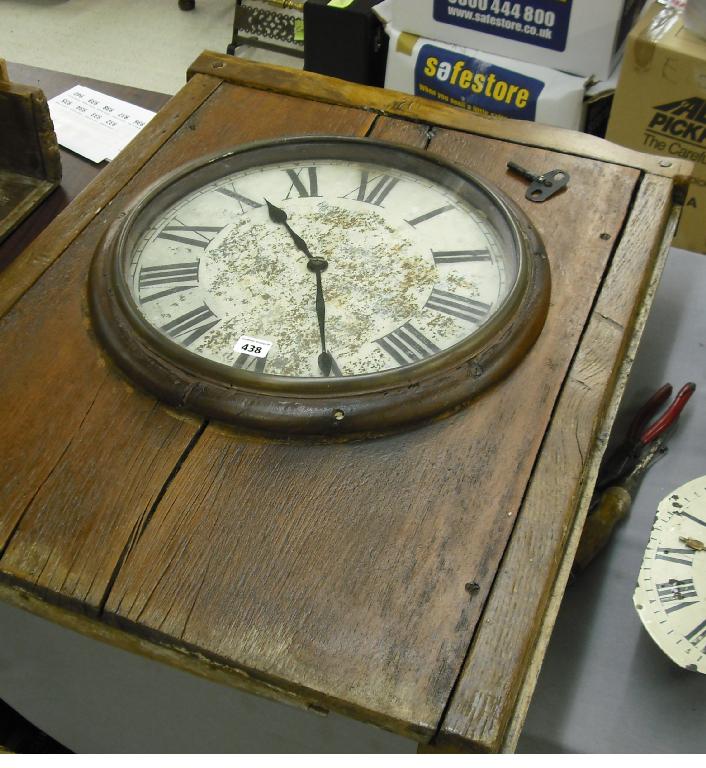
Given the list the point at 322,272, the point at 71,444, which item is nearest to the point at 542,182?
the point at 322,272

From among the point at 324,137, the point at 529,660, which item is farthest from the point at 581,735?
the point at 324,137

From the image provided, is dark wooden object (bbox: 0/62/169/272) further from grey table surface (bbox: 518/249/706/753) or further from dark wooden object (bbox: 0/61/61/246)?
grey table surface (bbox: 518/249/706/753)

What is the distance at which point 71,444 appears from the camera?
1.20 metres

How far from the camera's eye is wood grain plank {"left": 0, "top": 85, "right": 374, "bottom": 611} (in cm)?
111

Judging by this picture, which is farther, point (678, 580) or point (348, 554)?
point (678, 580)

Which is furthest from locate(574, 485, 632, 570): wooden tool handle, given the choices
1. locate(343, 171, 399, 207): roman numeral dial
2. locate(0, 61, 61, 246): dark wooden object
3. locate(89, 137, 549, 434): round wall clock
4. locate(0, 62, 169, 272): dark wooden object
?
locate(0, 61, 61, 246): dark wooden object

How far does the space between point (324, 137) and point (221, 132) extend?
193 mm

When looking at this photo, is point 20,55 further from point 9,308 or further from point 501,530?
point 501,530

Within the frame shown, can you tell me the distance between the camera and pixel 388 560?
109cm

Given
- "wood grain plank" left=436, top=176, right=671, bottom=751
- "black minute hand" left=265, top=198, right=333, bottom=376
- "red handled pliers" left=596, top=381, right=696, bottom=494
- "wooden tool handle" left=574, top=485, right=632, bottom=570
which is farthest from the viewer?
"red handled pliers" left=596, top=381, right=696, bottom=494

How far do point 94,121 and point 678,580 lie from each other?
1554 mm

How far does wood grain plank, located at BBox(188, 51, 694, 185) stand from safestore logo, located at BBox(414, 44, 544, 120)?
0.95 m

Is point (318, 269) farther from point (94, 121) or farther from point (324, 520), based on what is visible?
point (94, 121)

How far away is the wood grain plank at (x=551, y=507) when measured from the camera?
0.99 m
